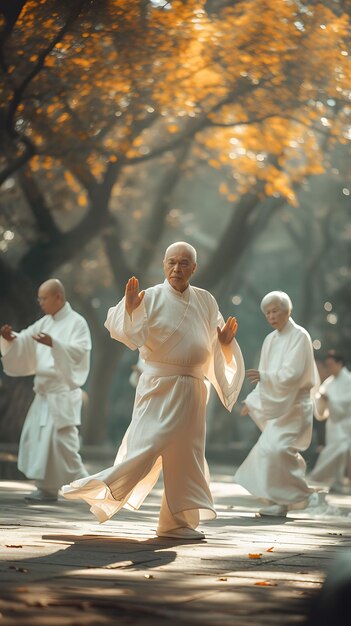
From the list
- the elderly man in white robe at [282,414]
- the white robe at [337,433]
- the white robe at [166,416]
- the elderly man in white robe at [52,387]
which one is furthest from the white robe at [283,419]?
the white robe at [337,433]

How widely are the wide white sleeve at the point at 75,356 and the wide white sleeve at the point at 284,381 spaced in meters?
1.91

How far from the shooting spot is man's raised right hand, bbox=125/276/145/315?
8.96 metres

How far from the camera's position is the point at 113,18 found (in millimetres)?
15859

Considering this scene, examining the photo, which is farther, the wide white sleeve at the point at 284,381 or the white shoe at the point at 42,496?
the white shoe at the point at 42,496

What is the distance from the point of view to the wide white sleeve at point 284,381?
40.9 ft

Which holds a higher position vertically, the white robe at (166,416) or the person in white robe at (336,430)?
the white robe at (166,416)

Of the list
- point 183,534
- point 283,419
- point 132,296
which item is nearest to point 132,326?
point 132,296

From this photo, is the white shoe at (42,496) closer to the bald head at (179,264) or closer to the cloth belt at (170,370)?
the cloth belt at (170,370)

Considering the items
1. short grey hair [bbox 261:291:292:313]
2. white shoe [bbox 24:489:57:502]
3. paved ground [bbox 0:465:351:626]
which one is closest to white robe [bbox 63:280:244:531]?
paved ground [bbox 0:465:351:626]

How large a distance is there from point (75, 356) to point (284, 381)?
85.5 inches

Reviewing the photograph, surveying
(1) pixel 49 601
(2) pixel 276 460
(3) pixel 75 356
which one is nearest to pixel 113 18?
(3) pixel 75 356

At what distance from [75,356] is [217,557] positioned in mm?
5639

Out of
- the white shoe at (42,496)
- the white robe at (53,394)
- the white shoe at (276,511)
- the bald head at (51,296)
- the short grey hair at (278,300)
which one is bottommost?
the white shoe at (42,496)

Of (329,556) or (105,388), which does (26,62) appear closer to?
(329,556)
